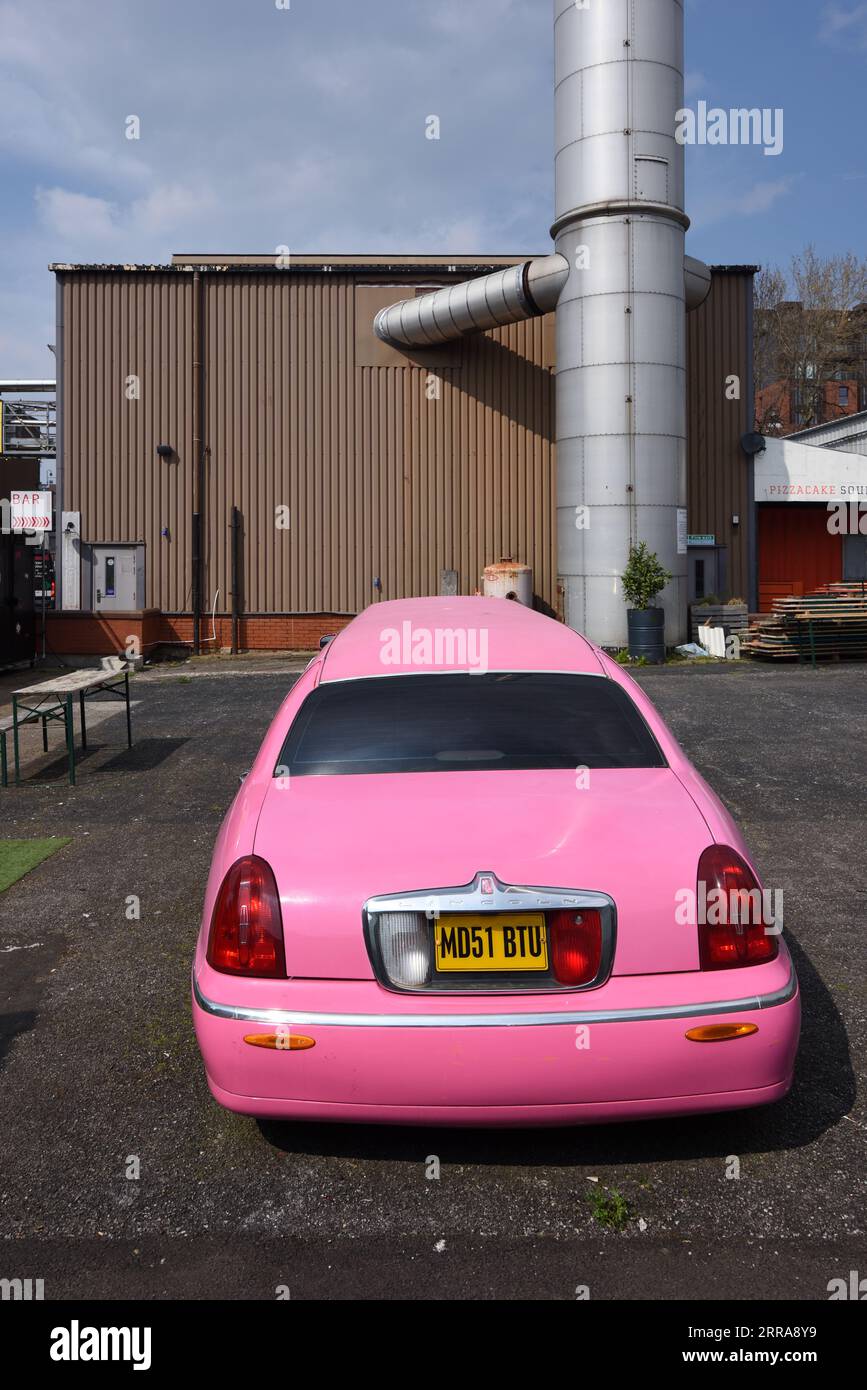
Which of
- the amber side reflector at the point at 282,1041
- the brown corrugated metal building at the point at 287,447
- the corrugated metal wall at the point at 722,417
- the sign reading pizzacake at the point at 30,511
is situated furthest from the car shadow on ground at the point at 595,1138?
the corrugated metal wall at the point at 722,417

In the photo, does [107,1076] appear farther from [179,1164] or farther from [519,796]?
[519,796]

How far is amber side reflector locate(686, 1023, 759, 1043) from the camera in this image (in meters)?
2.63

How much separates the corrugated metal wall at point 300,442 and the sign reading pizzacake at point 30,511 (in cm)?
452

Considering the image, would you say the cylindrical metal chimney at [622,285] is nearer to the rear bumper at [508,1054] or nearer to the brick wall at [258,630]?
the brick wall at [258,630]

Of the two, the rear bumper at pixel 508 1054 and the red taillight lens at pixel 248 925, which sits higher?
the red taillight lens at pixel 248 925

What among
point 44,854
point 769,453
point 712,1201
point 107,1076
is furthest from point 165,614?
point 712,1201

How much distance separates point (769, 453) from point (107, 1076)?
22.4 m

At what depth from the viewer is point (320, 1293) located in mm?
2432

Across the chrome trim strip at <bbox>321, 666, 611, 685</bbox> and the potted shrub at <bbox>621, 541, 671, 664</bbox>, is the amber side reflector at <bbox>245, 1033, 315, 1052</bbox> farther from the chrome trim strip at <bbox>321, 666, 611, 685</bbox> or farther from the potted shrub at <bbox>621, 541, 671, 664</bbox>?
the potted shrub at <bbox>621, 541, 671, 664</bbox>

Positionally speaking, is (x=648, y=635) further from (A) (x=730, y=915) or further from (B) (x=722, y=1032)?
(B) (x=722, y=1032)

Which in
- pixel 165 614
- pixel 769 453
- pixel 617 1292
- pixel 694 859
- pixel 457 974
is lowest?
pixel 617 1292

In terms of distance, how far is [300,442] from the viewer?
870 inches

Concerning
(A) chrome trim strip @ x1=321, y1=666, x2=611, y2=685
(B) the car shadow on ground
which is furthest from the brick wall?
(B) the car shadow on ground

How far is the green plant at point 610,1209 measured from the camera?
2.70 metres
